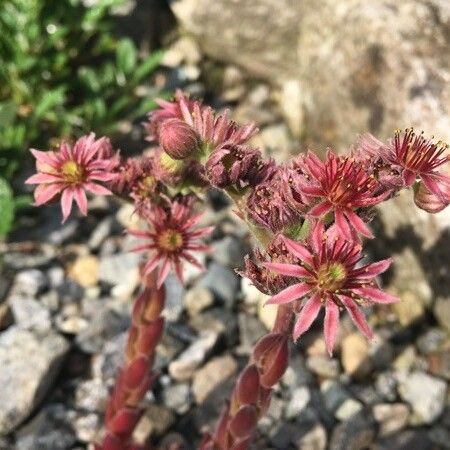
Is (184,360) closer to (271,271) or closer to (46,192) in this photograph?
(46,192)

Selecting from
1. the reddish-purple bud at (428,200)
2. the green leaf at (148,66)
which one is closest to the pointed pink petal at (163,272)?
the reddish-purple bud at (428,200)

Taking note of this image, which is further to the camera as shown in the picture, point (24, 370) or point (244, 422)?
point (24, 370)

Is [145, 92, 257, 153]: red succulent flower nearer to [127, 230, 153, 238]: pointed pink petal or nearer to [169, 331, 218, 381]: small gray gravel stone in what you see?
[127, 230, 153, 238]: pointed pink petal

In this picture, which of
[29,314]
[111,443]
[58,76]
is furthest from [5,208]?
[111,443]

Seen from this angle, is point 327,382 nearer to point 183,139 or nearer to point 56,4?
point 183,139

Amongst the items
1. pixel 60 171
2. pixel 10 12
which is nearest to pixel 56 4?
pixel 10 12

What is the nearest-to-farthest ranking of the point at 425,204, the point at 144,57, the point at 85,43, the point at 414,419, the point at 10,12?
the point at 425,204 → the point at 414,419 → the point at 10,12 → the point at 85,43 → the point at 144,57
